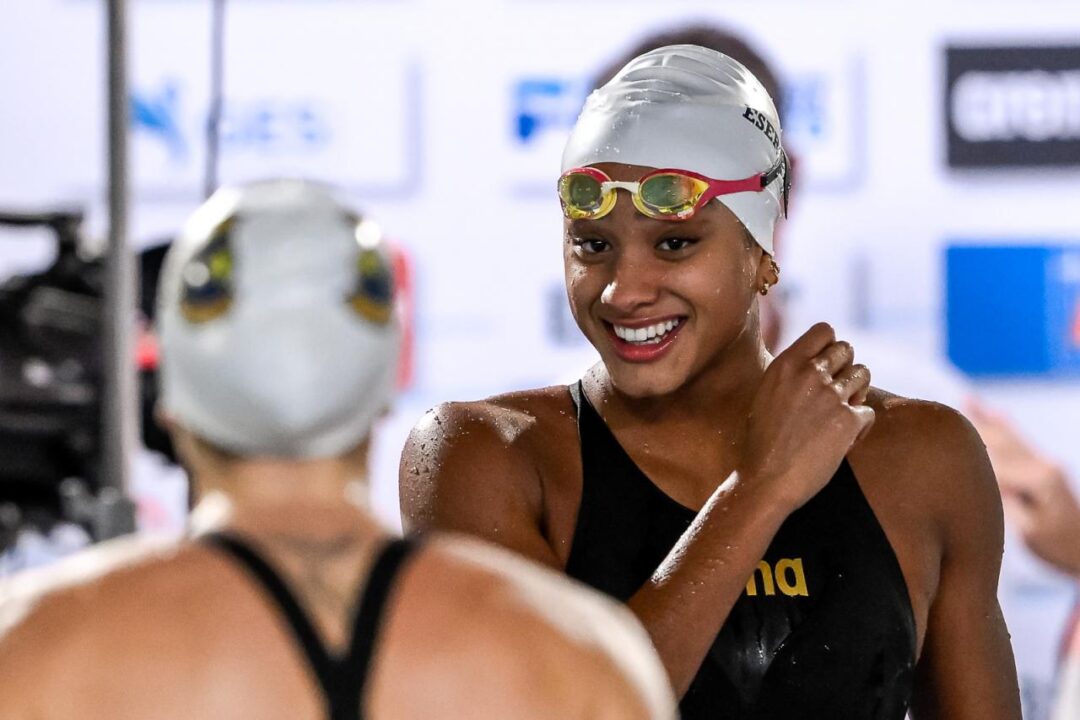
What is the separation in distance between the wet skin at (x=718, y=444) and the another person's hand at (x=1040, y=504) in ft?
5.81

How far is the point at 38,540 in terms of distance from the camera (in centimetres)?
306

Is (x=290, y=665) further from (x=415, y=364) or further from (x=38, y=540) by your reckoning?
(x=415, y=364)

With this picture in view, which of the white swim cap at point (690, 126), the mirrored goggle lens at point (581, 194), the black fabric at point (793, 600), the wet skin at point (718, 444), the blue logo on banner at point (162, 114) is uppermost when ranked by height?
the blue logo on banner at point (162, 114)

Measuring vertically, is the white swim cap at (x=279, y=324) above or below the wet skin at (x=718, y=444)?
above

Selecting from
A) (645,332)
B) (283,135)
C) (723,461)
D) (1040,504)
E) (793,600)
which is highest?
(283,135)

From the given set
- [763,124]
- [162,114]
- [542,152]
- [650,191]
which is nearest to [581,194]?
[650,191]

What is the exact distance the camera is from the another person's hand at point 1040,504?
3520 millimetres

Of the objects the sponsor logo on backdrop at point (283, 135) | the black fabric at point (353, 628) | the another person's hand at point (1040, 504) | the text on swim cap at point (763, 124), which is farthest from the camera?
the sponsor logo on backdrop at point (283, 135)

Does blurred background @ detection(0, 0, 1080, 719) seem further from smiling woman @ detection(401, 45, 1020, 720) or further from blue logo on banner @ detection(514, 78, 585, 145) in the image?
smiling woman @ detection(401, 45, 1020, 720)

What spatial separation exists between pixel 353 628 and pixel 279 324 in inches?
7.2

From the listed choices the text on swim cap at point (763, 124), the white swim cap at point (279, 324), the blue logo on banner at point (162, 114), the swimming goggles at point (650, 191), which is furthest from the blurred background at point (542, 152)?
Result: the white swim cap at point (279, 324)

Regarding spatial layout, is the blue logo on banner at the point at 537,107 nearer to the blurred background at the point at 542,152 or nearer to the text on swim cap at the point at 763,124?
the blurred background at the point at 542,152

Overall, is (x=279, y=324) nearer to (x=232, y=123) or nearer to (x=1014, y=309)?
(x=232, y=123)

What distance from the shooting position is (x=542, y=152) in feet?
12.1
